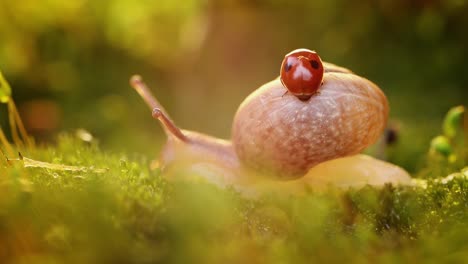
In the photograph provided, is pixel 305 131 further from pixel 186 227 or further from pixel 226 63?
pixel 226 63

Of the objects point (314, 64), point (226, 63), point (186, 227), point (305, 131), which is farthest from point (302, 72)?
point (226, 63)

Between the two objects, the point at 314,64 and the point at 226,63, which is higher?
the point at 314,64

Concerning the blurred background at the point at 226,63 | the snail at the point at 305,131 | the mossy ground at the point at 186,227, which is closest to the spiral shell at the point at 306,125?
the snail at the point at 305,131

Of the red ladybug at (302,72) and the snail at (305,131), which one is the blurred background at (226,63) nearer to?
the snail at (305,131)

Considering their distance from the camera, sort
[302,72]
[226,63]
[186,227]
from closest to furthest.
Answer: [186,227], [302,72], [226,63]

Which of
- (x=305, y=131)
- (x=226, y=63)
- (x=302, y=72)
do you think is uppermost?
(x=302, y=72)

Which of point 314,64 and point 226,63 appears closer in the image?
point 314,64
